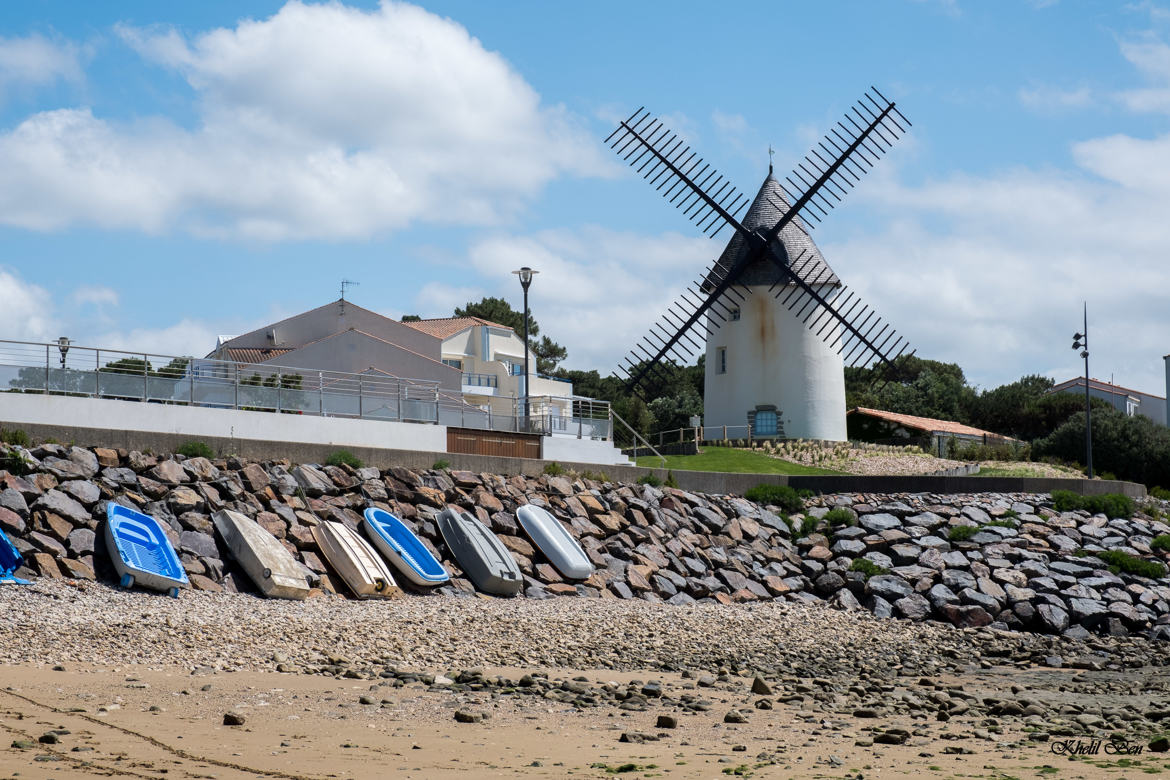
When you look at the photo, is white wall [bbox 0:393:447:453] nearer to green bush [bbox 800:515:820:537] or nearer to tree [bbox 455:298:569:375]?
green bush [bbox 800:515:820:537]

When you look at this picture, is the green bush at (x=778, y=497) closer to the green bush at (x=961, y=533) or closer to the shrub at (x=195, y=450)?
the green bush at (x=961, y=533)

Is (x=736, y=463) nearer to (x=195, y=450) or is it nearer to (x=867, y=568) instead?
(x=867, y=568)

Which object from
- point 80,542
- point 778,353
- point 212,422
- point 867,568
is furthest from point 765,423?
point 80,542

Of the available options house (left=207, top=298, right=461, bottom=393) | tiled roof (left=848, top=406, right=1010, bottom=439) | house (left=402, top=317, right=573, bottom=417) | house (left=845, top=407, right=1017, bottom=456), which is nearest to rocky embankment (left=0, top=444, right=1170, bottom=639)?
house (left=207, top=298, right=461, bottom=393)

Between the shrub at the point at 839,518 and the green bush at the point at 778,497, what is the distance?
86 cm

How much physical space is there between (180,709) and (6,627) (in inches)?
137

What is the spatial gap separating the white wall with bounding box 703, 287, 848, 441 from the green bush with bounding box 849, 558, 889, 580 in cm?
1655

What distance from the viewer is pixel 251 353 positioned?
51750 millimetres

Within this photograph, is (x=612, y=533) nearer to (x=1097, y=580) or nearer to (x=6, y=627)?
(x=1097, y=580)

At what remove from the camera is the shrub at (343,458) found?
2120cm

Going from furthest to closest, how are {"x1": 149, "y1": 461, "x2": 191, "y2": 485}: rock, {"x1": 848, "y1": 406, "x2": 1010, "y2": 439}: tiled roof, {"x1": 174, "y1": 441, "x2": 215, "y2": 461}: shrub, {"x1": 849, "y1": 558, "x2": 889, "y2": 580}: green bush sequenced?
{"x1": 848, "y1": 406, "x2": 1010, "y2": 439}: tiled roof < {"x1": 849, "y1": 558, "x2": 889, "y2": 580}: green bush < {"x1": 174, "y1": 441, "x2": 215, "y2": 461}: shrub < {"x1": 149, "y1": 461, "x2": 191, "y2": 485}: rock

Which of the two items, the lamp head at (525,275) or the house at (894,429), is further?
the house at (894,429)

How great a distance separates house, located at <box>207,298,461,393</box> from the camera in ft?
149

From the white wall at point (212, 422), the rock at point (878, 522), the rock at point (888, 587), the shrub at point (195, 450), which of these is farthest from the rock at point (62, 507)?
the rock at point (878, 522)
